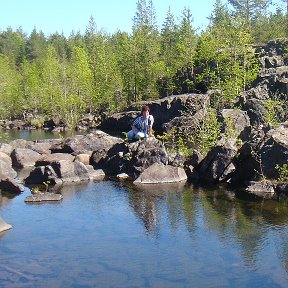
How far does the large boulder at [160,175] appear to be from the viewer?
72.4 ft

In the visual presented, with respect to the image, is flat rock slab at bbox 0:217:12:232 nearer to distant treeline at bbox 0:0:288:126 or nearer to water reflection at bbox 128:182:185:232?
water reflection at bbox 128:182:185:232

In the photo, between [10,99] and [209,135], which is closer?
[209,135]

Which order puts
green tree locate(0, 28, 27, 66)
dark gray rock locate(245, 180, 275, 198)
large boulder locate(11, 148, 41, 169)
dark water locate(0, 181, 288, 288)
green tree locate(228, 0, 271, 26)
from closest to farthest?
dark water locate(0, 181, 288, 288)
dark gray rock locate(245, 180, 275, 198)
large boulder locate(11, 148, 41, 169)
green tree locate(228, 0, 271, 26)
green tree locate(0, 28, 27, 66)

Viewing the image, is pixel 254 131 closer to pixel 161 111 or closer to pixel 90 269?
pixel 90 269

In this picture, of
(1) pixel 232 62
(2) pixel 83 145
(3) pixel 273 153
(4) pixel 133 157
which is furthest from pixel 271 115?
(1) pixel 232 62

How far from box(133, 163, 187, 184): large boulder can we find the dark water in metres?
1.71

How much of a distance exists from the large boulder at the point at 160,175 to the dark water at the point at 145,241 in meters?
1.71

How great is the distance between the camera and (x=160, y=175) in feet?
72.8

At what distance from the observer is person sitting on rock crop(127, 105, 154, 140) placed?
80.2ft

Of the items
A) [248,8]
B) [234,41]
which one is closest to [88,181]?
[234,41]

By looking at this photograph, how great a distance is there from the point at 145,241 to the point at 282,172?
28.6ft

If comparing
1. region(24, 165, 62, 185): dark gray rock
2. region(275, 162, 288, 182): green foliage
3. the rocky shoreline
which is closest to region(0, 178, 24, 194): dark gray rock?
the rocky shoreline

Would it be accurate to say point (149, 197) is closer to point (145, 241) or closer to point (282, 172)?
point (145, 241)

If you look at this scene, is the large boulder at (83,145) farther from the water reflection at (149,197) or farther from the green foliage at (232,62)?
the green foliage at (232,62)
